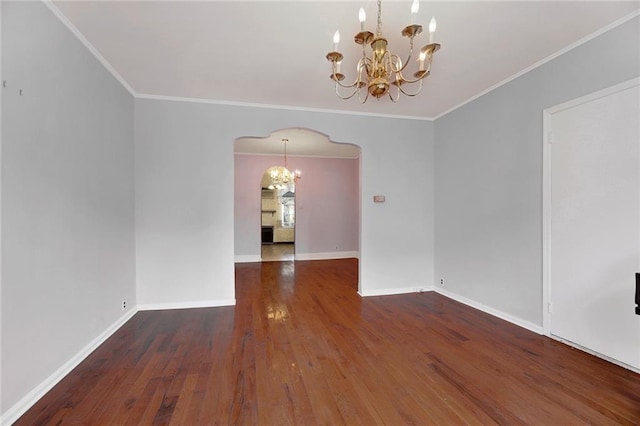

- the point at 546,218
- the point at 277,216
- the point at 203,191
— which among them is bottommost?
the point at 277,216

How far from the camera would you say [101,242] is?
106 inches

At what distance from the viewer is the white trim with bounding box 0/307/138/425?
1.66 meters

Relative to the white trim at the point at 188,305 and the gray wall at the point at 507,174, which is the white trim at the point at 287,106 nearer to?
the gray wall at the point at 507,174

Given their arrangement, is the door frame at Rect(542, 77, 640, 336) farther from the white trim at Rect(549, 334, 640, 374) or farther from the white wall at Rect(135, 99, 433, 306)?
the white wall at Rect(135, 99, 433, 306)

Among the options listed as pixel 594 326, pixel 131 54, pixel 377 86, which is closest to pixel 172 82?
pixel 131 54

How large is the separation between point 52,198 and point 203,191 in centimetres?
177

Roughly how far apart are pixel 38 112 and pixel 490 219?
4345 millimetres

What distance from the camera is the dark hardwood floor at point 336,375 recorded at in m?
1.73

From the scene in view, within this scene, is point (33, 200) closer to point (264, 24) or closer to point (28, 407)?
point (28, 407)

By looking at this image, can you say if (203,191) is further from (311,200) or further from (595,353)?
(595,353)

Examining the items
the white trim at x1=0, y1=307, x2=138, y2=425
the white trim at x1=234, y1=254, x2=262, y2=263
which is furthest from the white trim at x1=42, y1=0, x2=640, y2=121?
the white trim at x1=234, y1=254, x2=262, y2=263

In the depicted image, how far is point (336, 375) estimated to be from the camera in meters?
2.15

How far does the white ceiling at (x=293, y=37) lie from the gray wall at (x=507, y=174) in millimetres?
213

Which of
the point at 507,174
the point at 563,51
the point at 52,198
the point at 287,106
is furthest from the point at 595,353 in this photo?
the point at 52,198
